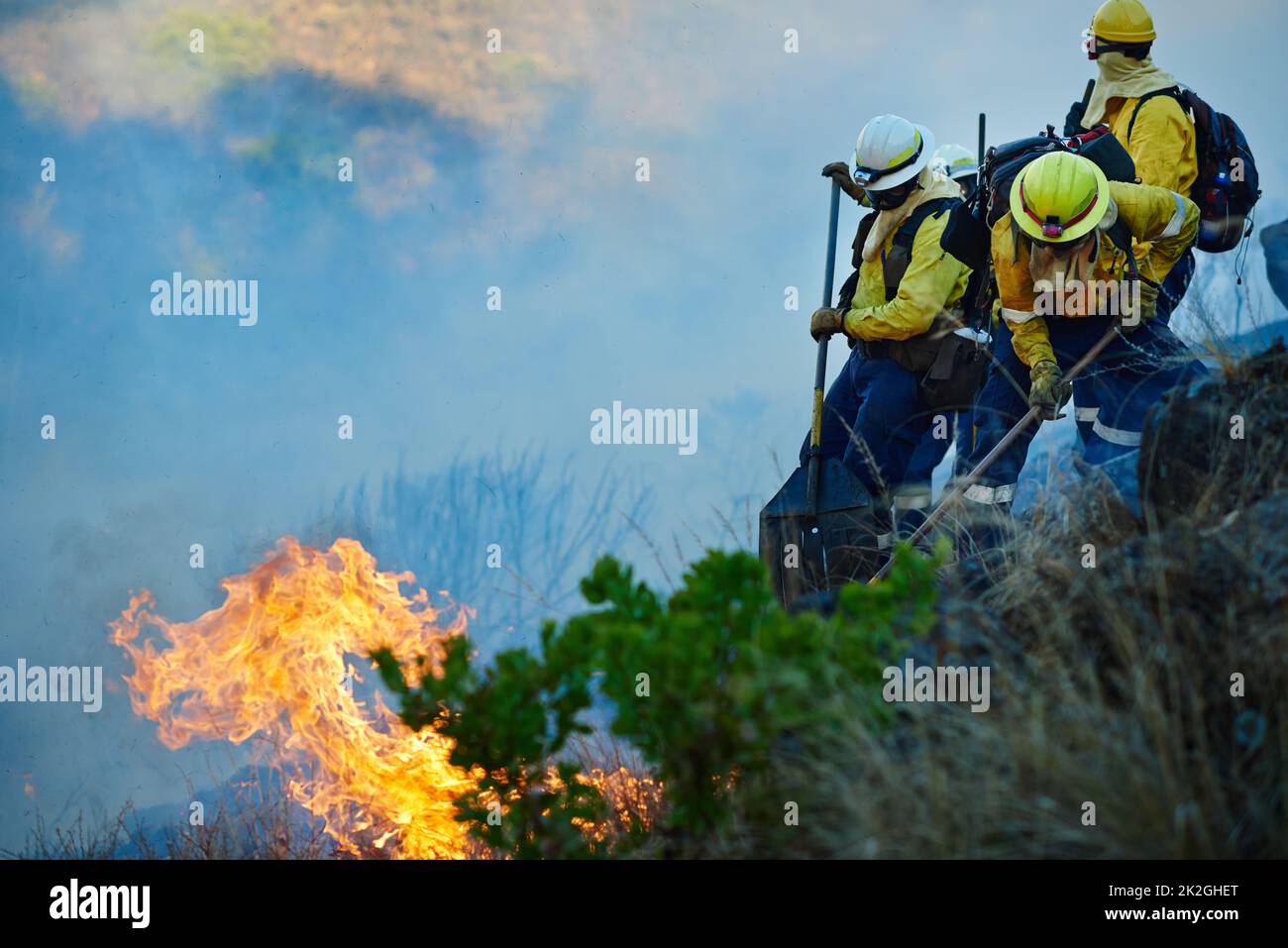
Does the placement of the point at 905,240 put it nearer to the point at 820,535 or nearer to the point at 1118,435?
the point at 820,535

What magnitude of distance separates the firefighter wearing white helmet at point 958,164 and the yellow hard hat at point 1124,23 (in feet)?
5.13

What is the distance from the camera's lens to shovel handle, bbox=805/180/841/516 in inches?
302

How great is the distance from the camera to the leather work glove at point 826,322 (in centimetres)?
793

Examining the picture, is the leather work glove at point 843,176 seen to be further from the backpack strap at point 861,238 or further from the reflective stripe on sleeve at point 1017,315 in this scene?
the reflective stripe on sleeve at point 1017,315

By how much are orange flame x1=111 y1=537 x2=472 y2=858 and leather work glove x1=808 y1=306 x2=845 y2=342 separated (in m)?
2.44

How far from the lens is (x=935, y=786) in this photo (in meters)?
3.57

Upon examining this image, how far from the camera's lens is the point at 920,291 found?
24.6 feet

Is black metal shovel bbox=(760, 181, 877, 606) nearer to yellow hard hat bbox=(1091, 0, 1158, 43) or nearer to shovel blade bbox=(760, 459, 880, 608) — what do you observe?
shovel blade bbox=(760, 459, 880, 608)

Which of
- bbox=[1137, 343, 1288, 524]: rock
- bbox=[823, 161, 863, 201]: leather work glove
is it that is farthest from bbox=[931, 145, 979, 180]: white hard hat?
bbox=[1137, 343, 1288, 524]: rock

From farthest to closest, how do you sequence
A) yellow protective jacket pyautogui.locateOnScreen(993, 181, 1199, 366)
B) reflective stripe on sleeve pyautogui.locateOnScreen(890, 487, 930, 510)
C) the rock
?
reflective stripe on sleeve pyautogui.locateOnScreen(890, 487, 930, 510) < yellow protective jacket pyautogui.locateOnScreen(993, 181, 1199, 366) < the rock

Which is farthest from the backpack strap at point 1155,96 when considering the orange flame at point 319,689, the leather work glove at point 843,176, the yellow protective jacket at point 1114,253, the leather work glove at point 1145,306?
the orange flame at point 319,689
